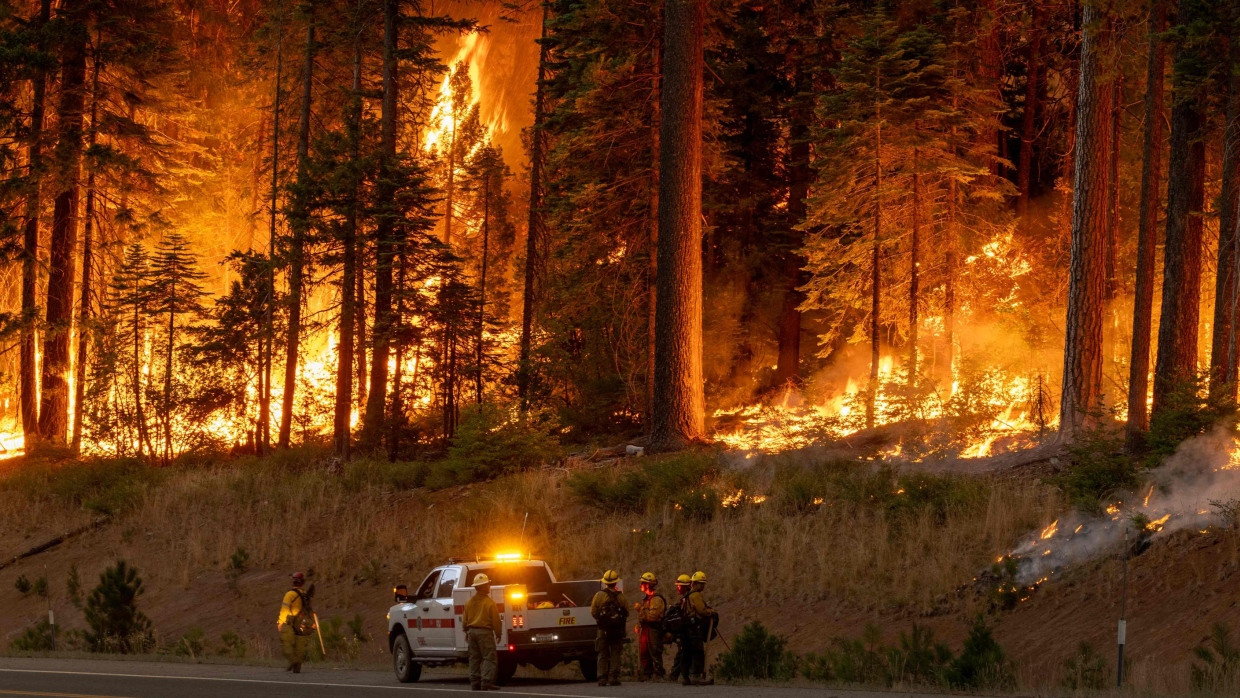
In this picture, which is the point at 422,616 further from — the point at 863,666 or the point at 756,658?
the point at 863,666

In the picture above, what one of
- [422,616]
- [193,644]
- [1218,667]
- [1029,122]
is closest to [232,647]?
[193,644]

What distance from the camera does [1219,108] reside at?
2416 centimetres

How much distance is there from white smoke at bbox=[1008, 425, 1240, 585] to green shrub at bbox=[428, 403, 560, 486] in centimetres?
1250

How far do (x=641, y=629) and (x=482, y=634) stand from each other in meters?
2.08

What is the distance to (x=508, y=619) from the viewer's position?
15797 millimetres

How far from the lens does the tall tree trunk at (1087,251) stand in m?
23.7

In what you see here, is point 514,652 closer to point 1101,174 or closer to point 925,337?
point 1101,174

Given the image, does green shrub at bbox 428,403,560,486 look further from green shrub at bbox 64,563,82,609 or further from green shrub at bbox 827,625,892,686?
green shrub at bbox 827,625,892,686

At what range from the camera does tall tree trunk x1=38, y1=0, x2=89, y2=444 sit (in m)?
39.0

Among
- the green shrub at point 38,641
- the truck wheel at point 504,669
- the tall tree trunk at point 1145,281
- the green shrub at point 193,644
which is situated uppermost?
the tall tree trunk at point 1145,281

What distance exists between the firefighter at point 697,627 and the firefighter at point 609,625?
0.80m

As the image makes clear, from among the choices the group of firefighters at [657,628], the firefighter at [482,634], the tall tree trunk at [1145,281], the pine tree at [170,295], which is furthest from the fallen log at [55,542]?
the tall tree trunk at [1145,281]

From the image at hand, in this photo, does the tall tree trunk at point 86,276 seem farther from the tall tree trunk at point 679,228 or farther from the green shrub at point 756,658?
the green shrub at point 756,658

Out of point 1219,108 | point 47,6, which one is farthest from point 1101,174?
point 47,6
